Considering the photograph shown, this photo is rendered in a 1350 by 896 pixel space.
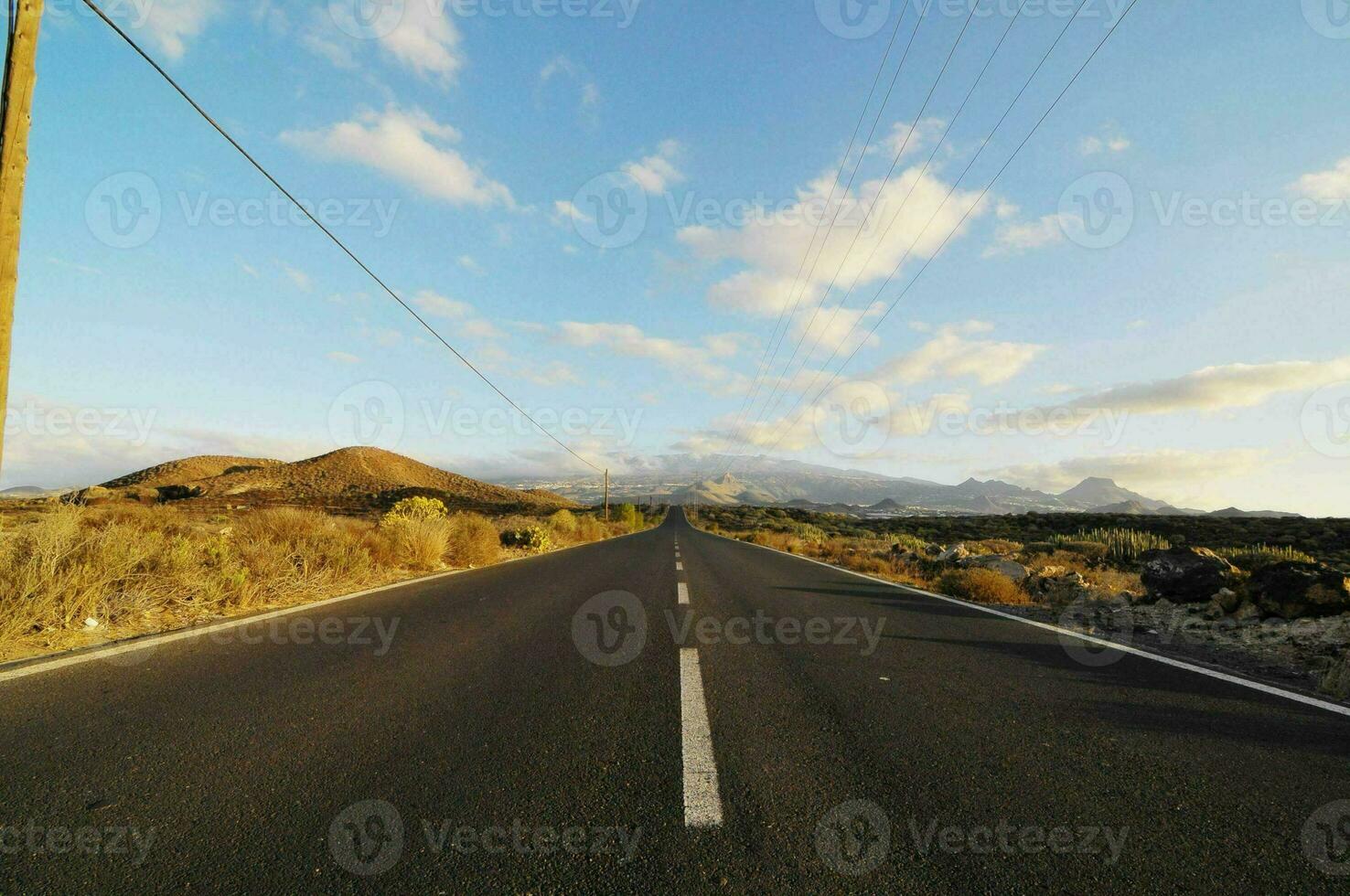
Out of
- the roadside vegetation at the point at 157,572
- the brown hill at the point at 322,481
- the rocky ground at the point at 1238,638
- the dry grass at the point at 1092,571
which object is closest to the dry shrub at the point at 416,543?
the roadside vegetation at the point at 157,572

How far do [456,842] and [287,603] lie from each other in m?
6.91

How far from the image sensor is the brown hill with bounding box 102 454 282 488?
59581mm

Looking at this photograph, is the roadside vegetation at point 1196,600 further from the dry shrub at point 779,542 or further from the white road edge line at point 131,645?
the white road edge line at point 131,645

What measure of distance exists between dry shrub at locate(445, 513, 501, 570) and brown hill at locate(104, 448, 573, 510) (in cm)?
3129

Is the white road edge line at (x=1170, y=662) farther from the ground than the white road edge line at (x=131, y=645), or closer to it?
farther from the ground

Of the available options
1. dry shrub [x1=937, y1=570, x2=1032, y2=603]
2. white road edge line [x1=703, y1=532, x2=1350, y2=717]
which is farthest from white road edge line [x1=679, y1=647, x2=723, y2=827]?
dry shrub [x1=937, y1=570, x2=1032, y2=603]

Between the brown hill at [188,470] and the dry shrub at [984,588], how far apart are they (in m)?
70.3

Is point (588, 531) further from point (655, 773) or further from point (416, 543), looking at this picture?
point (655, 773)

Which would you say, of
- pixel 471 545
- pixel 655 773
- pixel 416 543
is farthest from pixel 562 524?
pixel 655 773

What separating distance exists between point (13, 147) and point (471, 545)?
10.7m

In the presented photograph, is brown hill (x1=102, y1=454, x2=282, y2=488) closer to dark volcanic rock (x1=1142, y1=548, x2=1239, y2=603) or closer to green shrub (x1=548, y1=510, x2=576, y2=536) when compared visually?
green shrub (x1=548, y1=510, x2=576, y2=536)

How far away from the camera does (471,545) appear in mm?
14703

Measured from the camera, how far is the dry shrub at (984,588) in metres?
9.35

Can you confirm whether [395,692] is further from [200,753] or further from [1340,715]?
[1340,715]
